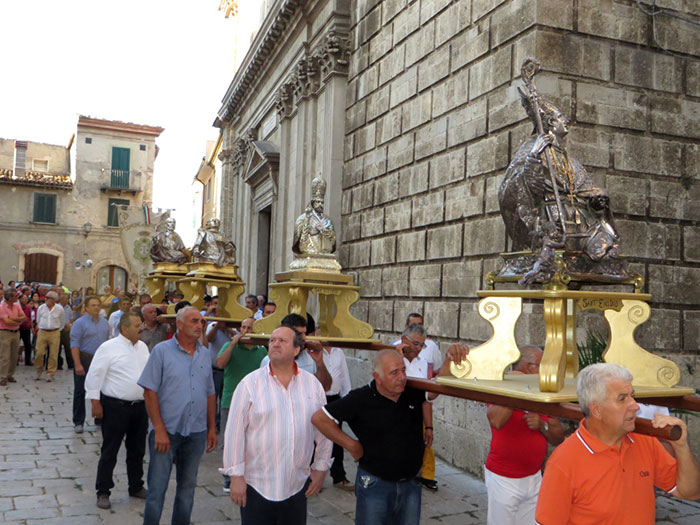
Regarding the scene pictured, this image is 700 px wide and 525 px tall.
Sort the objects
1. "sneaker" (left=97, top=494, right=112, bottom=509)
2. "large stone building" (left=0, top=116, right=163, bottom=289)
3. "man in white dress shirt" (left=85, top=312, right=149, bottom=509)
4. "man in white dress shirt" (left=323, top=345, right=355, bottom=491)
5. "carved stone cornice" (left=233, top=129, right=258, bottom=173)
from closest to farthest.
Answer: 1. "sneaker" (left=97, top=494, right=112, bottom=509)
2. "man in white dress shirt" (left=85, top=312, right=149, bottom=509)
3. "man in white dress shirt" (left=323, top=345, right=355, bottom=491)
4. "carved stone cornice" (left=233, top=129, right=258, bottom=173)
5. "large stone building" (left=0, top=116, right=163, bottom=289)

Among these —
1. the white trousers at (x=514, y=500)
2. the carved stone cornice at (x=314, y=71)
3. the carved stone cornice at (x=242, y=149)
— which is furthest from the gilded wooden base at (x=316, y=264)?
the carved stone cornice at (x=242, y=149)

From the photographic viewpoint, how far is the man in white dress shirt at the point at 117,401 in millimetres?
6941

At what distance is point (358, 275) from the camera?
12617mm

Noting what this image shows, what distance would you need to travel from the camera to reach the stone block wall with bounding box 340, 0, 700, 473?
8023 millimetres

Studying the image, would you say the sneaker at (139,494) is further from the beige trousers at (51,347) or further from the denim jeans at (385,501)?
the beige trousers at (51,347)

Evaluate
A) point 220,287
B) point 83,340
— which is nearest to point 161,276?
point 83,340

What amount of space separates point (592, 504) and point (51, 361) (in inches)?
608

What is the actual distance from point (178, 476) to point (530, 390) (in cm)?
385

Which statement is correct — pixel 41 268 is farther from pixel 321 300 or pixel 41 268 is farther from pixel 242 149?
pixel 321 300

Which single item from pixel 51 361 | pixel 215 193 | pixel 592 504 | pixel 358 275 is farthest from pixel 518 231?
pixel 215 193

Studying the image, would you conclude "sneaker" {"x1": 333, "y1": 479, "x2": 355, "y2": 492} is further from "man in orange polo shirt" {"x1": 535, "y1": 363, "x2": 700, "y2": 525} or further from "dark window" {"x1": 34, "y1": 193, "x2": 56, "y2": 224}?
"dark window" {"x1": 34, "y1": 193, "x2": 56, "y2": 224}

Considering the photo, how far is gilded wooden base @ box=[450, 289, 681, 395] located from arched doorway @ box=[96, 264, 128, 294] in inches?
1625

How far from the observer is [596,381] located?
8.79 ft

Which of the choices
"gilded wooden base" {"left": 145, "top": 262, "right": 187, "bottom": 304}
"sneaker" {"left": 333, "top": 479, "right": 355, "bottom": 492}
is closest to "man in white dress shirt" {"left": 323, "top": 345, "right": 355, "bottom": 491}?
"sneaker" {"left": 333, "top": 479, "right": 355, "bottom": 492}
